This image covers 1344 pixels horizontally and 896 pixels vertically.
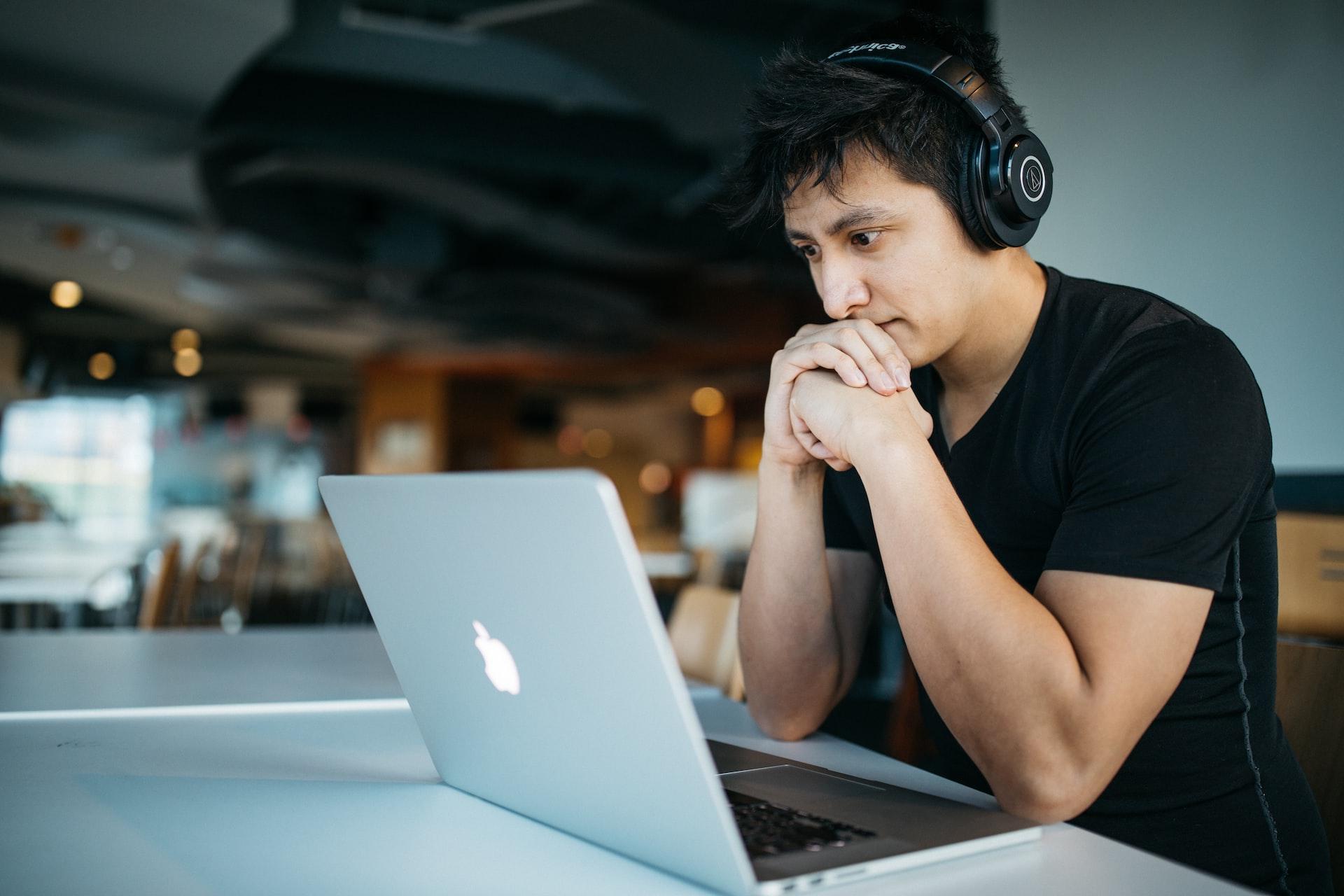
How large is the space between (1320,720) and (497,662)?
100 centimetres

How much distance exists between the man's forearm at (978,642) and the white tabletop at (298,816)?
0.06m

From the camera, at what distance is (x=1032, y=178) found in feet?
3.75

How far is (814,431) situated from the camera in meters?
1.06

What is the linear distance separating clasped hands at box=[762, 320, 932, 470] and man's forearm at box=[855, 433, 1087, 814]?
0.06 m

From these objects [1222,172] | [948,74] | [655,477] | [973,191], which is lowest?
[655,477]

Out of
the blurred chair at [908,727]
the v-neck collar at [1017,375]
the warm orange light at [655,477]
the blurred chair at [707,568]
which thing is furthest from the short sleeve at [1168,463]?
the warm orange light at [655,477]

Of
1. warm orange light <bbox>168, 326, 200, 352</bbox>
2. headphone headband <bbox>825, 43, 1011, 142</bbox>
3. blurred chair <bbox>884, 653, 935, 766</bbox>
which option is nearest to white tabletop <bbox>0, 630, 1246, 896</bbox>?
headphone headband <bbox>825, 43, 1011, 142</bbox>

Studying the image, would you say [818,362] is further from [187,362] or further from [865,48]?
[187,362]

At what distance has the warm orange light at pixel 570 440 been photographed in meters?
20.0

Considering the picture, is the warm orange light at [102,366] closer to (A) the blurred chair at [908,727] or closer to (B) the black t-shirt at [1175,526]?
(A) the blurred chair at [908,727]

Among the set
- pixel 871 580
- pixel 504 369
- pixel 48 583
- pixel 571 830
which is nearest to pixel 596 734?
pixel 571 830

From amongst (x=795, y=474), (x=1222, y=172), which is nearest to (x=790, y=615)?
(x=795, y=474)

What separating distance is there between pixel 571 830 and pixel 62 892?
35cm

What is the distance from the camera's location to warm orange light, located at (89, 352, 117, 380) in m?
14.5
